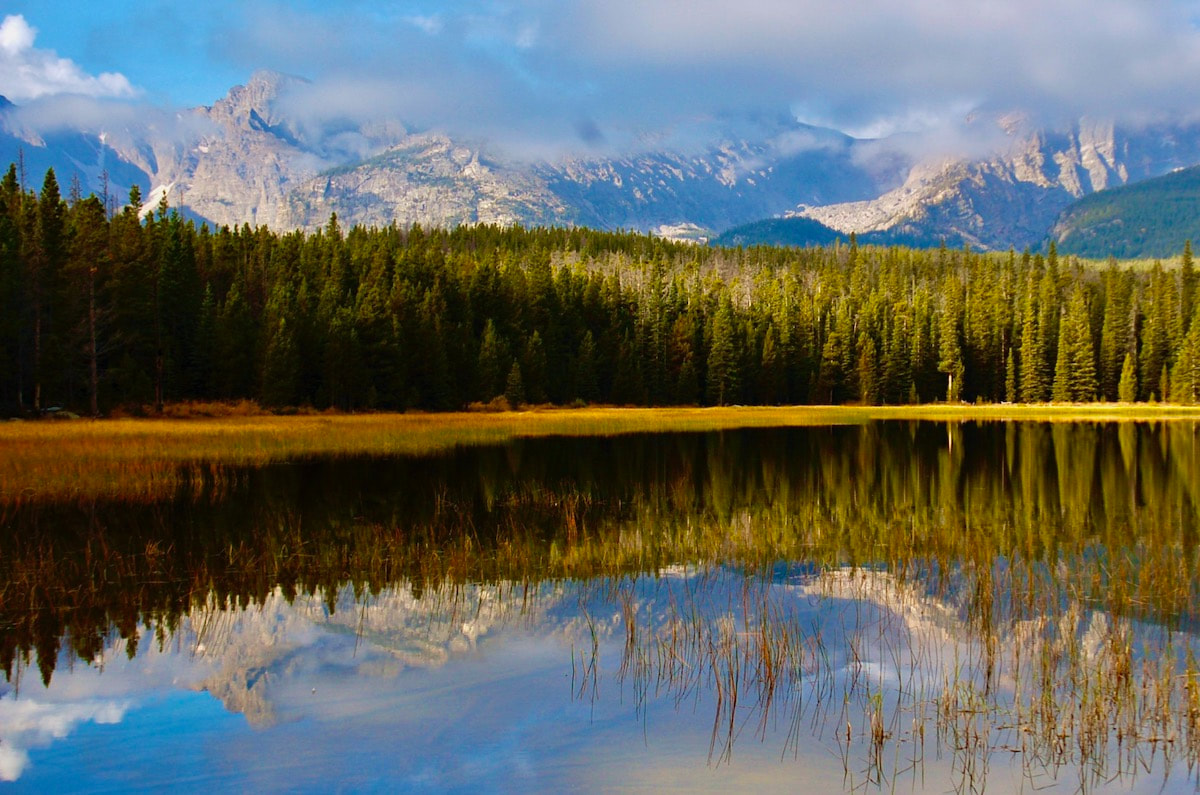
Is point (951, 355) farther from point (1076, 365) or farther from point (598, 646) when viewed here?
point (598, 646)

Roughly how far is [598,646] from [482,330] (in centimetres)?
8550

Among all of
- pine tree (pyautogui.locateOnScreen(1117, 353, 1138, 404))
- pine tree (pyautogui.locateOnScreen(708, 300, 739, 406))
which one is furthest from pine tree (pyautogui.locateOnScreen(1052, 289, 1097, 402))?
pine tree (pyautogui.locateOnScreen(708, 300, 739, 406))

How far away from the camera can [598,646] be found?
1033 cm

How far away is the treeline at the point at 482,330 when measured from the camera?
5809cm

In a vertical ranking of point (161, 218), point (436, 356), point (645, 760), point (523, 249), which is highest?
point (523, 249)

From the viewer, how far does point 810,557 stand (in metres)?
15.1

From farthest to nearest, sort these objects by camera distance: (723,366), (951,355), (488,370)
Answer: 1. (951,355)
2. (723,366)
3. (488,370)

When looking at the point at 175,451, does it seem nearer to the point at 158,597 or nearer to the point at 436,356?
the point at 158,597

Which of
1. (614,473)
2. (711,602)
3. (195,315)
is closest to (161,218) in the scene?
(195,315)

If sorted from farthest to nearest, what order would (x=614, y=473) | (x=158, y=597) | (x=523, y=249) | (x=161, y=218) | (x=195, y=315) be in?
(x=523, y=249) < (x=161, y=218) < (x=195, y=315) < (x=614, y=473) < (x=158, y=597)

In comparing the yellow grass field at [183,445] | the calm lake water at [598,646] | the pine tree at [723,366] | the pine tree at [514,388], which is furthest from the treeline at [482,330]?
the calm lake water at [598,646]

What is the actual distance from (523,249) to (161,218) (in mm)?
106613

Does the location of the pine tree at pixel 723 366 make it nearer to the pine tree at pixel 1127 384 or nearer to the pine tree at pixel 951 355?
the pine tree at pixel 951 355

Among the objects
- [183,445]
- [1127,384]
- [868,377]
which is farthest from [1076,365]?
[183,445]
